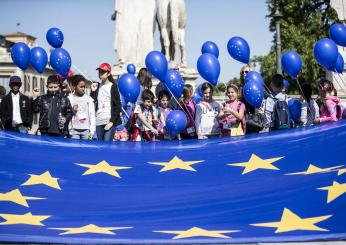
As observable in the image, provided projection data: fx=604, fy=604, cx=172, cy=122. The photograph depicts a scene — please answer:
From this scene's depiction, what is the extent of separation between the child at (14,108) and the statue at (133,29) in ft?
20.1

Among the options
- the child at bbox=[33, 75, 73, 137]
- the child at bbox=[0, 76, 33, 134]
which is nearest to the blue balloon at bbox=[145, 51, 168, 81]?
the child at bbox=[33, 75, 73, 137]

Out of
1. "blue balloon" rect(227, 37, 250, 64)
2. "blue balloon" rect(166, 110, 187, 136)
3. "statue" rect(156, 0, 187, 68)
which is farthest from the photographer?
"statue" rect(156, 0, 187, 68)

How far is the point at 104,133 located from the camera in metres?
8.84

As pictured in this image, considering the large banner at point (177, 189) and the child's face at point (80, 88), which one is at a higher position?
the child's face at point (80, 88)

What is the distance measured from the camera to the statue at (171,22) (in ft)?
47.5

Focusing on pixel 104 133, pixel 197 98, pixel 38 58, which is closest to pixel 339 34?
pixel 197 98

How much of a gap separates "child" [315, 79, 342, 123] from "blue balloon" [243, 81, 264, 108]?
2.53 feet

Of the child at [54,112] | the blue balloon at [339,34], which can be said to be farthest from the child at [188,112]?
the blue balloon at [339,34]

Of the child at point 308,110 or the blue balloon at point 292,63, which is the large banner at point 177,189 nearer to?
the child at point 308,110

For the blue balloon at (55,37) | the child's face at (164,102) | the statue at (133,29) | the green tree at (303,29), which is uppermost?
the green tree at (303,29)

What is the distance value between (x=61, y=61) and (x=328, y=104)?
13.7 feet

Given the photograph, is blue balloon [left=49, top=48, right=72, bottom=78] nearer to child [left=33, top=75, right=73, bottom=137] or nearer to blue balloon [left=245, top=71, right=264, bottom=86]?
child [left=33, top=75, right=73, bottom=137]

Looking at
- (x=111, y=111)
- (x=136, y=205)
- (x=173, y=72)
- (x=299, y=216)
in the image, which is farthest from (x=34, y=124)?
(x=299, y=216)

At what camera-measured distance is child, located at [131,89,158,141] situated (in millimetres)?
8297
